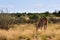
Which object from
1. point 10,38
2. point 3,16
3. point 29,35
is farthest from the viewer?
point 3,16

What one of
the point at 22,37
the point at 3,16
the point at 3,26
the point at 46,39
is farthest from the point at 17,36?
the point at 3,16

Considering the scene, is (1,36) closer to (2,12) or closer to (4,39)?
(4,39)

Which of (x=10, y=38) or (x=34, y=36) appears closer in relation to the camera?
(x=10, y=38)

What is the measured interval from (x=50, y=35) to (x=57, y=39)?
1.84 metres

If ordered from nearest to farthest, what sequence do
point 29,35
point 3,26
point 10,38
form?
point 10,38 < point 29,35 < point 3,26

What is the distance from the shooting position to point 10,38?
17812 mm

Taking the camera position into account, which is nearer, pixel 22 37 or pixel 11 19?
pixel 22 37

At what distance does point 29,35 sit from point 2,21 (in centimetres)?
1129

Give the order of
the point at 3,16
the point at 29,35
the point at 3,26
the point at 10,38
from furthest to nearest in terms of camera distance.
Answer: the point at 3,16 → the point at 3,26 → the point at 29,35 → the point at 10,38

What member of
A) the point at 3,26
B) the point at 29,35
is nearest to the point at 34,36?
the point at 29,35

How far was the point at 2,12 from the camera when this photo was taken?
31.6 meters

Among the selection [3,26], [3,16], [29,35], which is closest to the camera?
[29,35]

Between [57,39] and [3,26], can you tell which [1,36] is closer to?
[57,39]

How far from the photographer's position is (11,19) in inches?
1246
